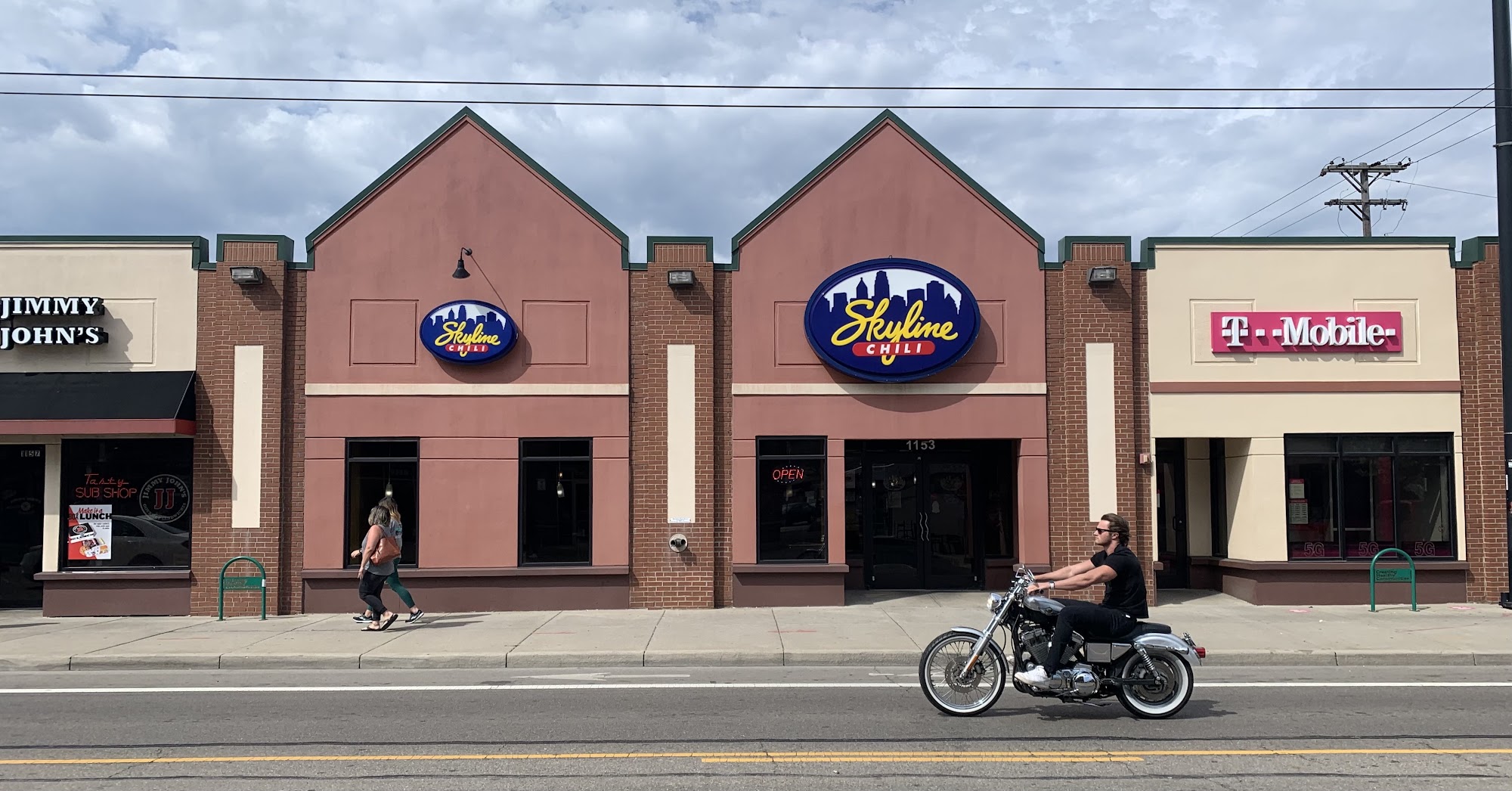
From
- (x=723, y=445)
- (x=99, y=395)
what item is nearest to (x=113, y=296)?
(x=99, y=395)

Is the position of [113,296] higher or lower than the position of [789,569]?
higher

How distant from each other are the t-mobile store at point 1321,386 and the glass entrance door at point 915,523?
128 inches

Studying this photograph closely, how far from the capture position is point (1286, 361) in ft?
51.1

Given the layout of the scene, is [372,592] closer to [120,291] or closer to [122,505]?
[122,505]

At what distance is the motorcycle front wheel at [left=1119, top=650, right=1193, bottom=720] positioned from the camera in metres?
8.31

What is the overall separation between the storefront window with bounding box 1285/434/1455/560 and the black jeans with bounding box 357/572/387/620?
12316 mm

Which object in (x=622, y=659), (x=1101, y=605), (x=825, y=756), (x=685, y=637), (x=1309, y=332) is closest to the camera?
(x=825, y=756)

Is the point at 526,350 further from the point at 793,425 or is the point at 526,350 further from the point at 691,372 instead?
the point at 793,425

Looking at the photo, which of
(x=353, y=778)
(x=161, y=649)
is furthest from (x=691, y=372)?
(x=353, y=778)

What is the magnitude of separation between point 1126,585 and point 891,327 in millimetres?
7347

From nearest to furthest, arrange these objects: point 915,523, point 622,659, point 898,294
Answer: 1. point 622,659
2. point 898,294
3. point 915,523

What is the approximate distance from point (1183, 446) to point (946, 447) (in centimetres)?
377

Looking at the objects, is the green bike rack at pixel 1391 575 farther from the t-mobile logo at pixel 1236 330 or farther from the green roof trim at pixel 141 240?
the green roof trim at pixel 141 240

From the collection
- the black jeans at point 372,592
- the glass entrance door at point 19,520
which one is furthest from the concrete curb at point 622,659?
the glass entrance door at point 19,520
